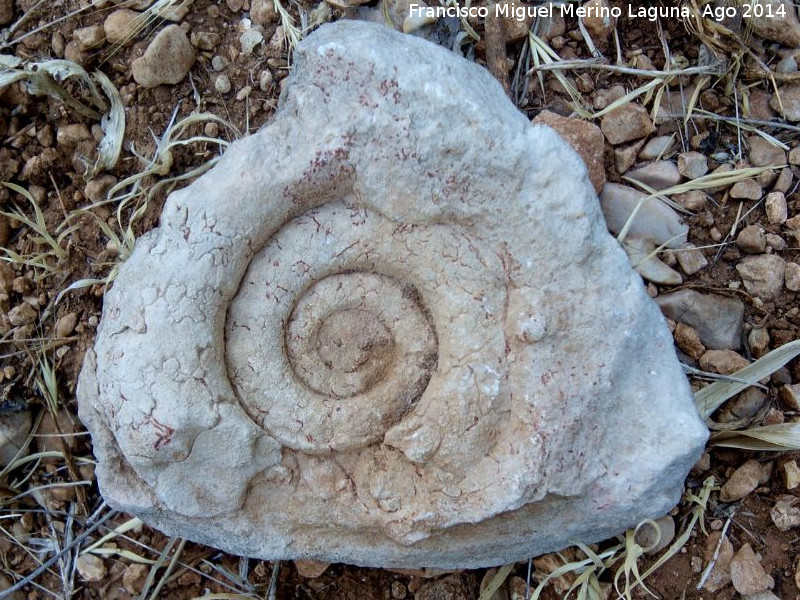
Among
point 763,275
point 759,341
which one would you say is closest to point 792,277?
point 763,275

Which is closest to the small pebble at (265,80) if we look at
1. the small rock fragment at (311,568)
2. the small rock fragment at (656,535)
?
the small rock fragment at (311,568)

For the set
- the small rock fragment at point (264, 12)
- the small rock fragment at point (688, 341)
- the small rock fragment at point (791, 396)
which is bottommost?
the small rock fragment at point (791, 396)

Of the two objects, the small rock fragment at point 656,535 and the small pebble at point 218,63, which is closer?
the small rock fragment at point 656,535

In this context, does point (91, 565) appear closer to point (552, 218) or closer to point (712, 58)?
point (552, 218)

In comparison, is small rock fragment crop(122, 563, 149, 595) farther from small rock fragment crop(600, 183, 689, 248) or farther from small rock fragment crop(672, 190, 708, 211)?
small rock fragment crop(672, 190, 708, 211)

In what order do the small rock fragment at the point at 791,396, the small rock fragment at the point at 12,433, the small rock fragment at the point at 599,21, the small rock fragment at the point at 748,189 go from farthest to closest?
the small rock fragment at the point at 12,433
the small rock fragment at the point at 599,21
the small rock fragment at the point at 748,189
the small rock fragment at the point at 791,396

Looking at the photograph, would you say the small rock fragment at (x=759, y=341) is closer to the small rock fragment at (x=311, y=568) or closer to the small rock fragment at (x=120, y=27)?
the small rock fragment at (x=311, y=568)

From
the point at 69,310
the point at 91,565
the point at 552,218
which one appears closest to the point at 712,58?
the point at 552,218
